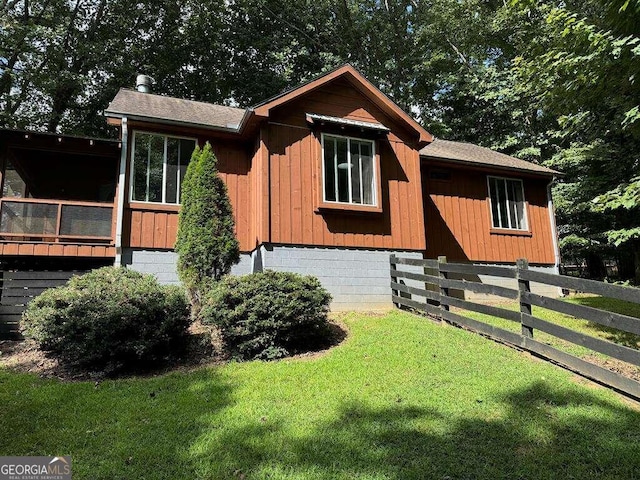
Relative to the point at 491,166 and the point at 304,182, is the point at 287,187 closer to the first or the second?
the point at 304,182

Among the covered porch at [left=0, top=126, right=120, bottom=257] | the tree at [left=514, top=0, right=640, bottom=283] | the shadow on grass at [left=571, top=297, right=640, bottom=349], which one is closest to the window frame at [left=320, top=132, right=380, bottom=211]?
the tree at [left=514, top=0, right=640, bottom=283]

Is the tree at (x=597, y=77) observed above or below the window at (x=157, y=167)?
above

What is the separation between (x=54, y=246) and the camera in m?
7.64

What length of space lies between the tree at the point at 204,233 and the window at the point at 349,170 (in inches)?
95.8

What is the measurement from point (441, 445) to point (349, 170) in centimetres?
666

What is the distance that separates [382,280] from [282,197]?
2.86 meters

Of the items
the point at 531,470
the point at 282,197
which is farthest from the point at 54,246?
the point at 531,470

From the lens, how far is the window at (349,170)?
881 centimetres

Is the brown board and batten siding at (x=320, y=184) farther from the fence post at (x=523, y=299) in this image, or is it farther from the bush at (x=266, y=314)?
the fence post at (x=523, y=299)

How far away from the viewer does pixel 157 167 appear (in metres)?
8.71

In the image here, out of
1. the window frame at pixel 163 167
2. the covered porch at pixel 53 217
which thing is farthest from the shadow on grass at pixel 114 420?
the window frame at pixel 163 167

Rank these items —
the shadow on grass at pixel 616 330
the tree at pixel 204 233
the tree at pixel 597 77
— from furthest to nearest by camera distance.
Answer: the tree at pixel 204 233 → the shadow on grass at pixel 616 330 → the tree at pixel 597 77

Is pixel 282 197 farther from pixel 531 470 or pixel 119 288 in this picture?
pixel 531 470

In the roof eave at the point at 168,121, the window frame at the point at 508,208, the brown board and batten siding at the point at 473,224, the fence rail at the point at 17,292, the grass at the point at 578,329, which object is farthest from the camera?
the window frame at the point at 508,208
